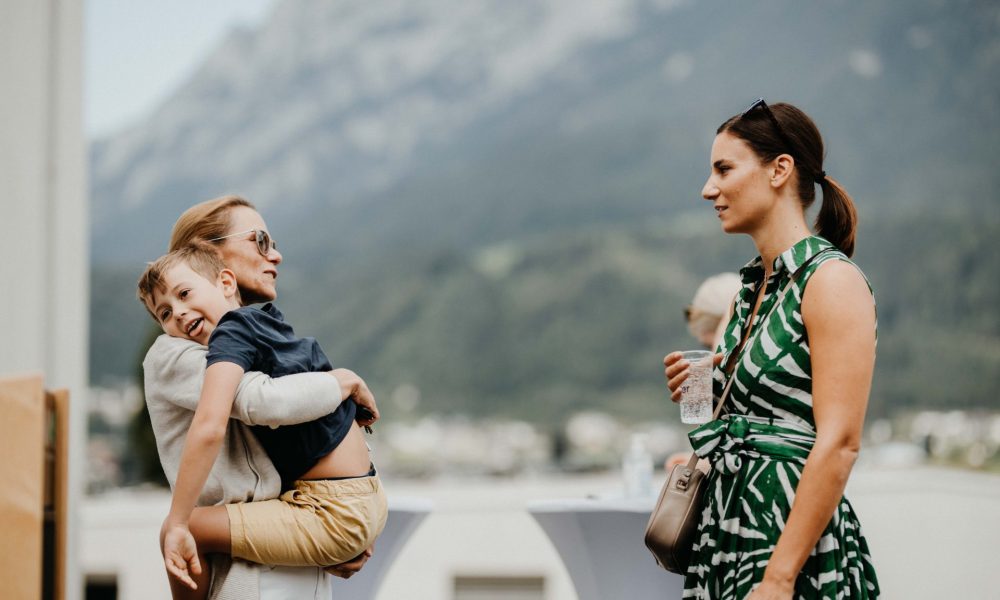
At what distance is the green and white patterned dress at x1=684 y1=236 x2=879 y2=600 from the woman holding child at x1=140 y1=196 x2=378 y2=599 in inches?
25.0

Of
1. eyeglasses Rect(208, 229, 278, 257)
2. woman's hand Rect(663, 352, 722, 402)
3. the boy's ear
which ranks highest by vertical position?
eyeglasses Rect(208, 229, 278, 257)

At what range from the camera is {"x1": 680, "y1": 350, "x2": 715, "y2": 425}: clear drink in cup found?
176 cm

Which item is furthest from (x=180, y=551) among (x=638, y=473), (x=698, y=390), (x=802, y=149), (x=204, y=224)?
(x=638, y=473)

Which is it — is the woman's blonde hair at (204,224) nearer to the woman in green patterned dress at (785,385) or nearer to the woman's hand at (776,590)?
the woman in green patterned dress at (785,385)

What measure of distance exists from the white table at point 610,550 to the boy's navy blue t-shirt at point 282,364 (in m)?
1.09

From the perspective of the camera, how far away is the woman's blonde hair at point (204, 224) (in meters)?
1.85

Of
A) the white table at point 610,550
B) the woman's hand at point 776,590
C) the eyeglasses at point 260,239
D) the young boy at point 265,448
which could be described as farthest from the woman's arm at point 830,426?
the white table at point 610,550

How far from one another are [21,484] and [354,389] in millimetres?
1711

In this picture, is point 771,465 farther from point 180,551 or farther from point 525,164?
point 525,164

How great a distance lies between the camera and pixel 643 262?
58.4 ft

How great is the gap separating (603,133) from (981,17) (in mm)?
6893

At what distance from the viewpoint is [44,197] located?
191 inches

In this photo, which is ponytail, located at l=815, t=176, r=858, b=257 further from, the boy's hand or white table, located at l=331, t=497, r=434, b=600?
white table, located at l=331, t=497, r=434, b=600

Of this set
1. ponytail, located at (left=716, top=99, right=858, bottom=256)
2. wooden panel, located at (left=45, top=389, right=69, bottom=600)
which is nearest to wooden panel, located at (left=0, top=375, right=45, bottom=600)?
wooden panel, located at (left=45, top=389, right=69, bottom=600)
